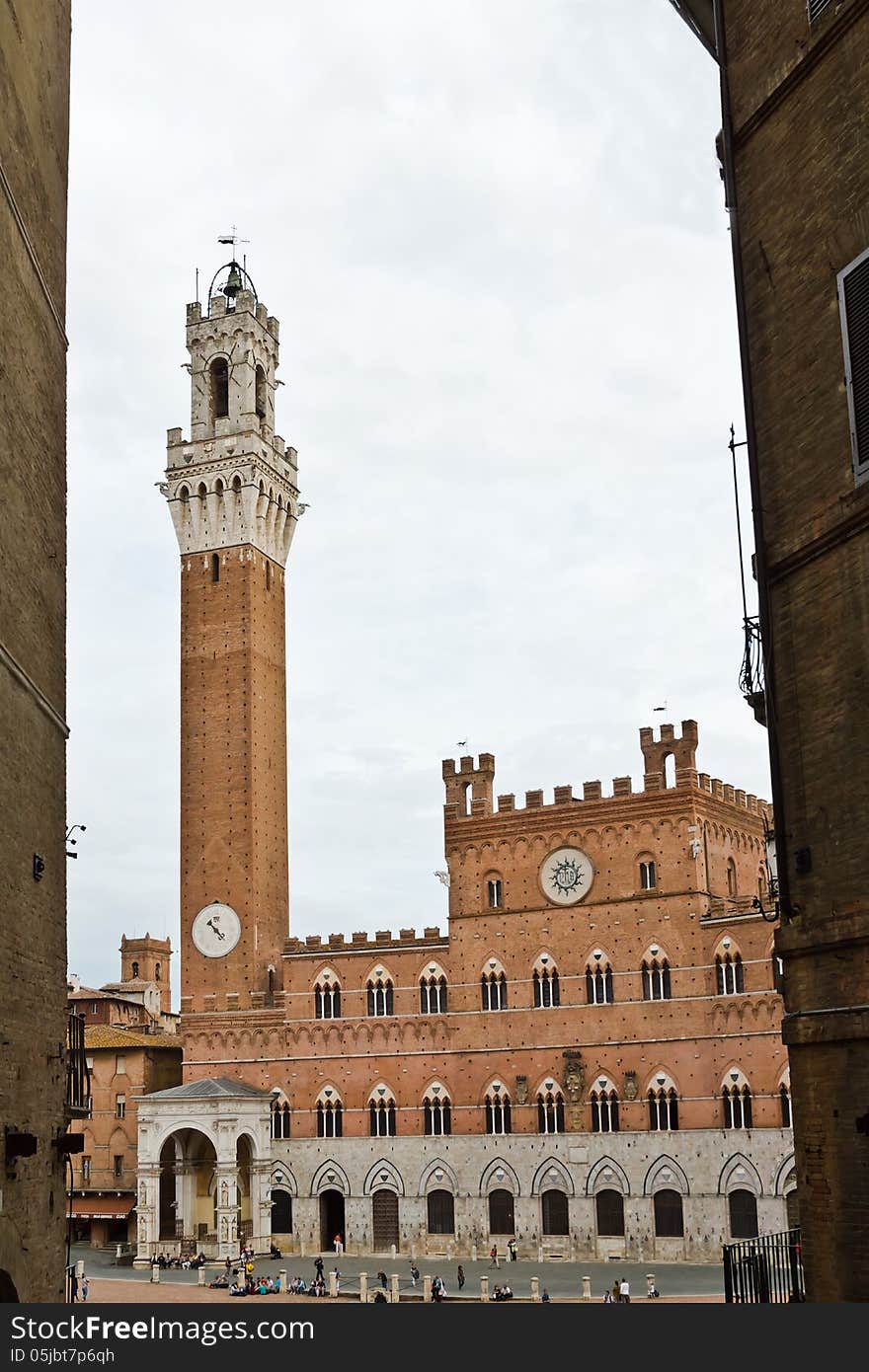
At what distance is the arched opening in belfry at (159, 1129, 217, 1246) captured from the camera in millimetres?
48969

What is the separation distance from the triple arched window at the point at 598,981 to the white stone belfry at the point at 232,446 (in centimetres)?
2046

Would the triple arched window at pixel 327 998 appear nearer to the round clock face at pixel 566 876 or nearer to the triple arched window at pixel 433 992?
the triple arched window at pixel 433 992

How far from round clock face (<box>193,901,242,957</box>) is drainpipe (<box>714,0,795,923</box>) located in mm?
41921

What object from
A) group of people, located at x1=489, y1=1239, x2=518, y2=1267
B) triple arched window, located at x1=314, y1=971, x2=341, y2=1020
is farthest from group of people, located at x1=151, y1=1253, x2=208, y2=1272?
group of people, located at x1=489, y1=1239, x2=518, y2=1267

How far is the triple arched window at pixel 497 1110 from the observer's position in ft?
155

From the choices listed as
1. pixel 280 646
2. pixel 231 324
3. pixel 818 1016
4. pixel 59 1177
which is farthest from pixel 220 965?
pixel 818 1016

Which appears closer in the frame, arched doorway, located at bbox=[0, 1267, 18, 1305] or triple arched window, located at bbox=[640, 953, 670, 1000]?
arched doorway, located at bbox=[0, 1267, 18, 1305]

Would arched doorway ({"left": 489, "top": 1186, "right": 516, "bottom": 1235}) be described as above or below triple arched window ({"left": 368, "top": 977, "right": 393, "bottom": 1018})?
below

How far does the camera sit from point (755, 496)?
1210 centimetres

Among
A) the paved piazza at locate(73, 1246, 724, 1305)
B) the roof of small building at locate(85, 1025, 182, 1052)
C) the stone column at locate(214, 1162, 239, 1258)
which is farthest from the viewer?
the roof of small building at locate(85, 1025, 182, 1052)

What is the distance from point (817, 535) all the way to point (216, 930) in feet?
143

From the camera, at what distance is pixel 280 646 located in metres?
56.8

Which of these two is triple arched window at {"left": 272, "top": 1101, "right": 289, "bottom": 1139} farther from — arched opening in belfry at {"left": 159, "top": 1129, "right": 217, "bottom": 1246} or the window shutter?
the window shutter

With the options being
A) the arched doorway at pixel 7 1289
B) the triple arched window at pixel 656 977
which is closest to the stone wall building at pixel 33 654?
the arched doorway at pixel 7 1289
